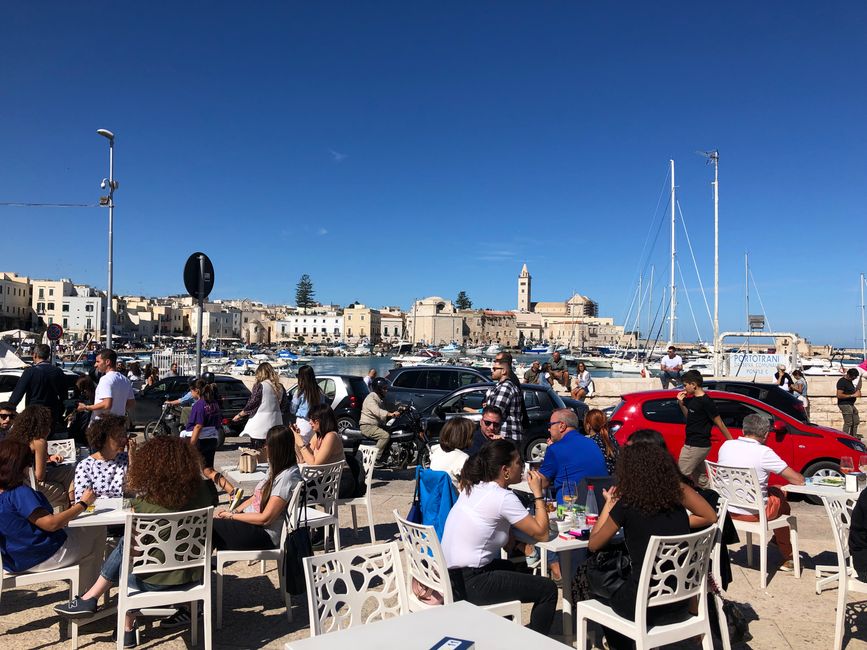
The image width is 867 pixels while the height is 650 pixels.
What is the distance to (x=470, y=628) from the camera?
2.32 meters

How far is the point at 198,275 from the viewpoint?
271 inches

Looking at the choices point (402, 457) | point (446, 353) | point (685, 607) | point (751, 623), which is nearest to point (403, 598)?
point (685, 607)

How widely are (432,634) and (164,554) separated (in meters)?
2.11

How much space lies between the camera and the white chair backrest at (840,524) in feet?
13.1

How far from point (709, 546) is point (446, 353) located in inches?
4265

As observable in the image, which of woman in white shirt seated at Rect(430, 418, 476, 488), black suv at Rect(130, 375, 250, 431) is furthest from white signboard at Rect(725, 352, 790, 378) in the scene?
woman in white shirt seated at Rect(430, 418, 476, 488)

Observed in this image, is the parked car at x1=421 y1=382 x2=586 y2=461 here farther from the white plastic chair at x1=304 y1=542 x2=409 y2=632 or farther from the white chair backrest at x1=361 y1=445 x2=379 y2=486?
the white plastic chair at x1=304 y1=542 x2=409 y2=632

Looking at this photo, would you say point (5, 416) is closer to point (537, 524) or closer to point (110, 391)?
point (110, 391)

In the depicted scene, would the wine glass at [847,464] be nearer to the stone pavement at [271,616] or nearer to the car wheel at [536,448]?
the stone pavement at [271,616]

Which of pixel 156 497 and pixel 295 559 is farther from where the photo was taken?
pixel 295 559

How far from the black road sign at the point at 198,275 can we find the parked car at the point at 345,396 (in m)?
5.32

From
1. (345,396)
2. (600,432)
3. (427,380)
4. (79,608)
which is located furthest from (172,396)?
(79,608)

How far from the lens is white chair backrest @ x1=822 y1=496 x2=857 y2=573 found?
400cm

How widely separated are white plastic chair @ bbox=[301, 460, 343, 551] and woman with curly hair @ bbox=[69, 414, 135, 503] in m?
1.37
